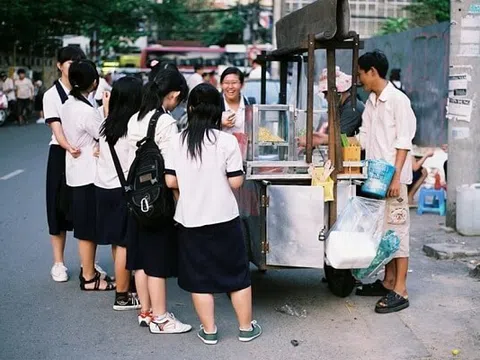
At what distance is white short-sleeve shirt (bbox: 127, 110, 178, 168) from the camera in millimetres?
5492

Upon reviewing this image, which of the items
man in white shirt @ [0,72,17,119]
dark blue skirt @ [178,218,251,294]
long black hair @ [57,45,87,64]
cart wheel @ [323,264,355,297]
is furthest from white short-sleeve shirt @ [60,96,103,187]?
man in white shirt @ [0,72,17,119]

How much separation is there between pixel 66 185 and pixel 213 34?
52.6 m

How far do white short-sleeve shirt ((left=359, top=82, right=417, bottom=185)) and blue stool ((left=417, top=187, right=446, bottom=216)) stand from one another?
14.3 ft

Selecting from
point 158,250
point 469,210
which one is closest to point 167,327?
point 158,250

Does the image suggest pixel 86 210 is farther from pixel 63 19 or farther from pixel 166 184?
pixel 63 19

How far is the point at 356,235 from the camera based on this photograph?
5.63 meters

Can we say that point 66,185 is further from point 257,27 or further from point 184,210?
point 257,27

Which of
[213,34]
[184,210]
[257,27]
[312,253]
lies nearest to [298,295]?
[312,253]

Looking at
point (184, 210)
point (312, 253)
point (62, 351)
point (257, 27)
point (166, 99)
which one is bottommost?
point (62, 351)

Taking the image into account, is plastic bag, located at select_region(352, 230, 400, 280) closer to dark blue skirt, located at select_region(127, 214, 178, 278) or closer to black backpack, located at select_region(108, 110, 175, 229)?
dark blue skirt, located at select_region(127, 214, 178, 278)

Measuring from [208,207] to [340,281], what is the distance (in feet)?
5.42

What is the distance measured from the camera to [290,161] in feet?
19.4

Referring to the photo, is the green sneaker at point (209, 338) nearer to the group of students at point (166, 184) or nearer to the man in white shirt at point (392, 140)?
the group of students at point (166, 184)

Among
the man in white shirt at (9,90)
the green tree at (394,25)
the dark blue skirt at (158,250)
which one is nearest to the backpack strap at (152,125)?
the dark blue skirt at (158,250)
